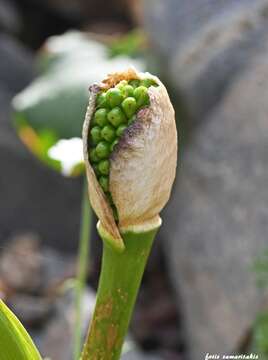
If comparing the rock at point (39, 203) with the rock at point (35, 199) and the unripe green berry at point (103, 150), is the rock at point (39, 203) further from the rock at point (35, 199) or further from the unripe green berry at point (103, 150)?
the unripe green berry at point (103, 150)

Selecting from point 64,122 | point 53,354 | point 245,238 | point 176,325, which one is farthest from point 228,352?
point 64,122

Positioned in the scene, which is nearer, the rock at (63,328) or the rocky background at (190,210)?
the rocky background at (190,210)

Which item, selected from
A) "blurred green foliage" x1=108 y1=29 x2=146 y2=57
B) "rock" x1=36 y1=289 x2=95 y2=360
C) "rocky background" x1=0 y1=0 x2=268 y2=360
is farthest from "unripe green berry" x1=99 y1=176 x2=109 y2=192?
"blurred green foliage" x1=108 y1=29 x2=146 y2=57

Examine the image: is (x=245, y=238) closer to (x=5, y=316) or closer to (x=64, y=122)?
(x=64, y=122)

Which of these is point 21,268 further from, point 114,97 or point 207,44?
point 114,97

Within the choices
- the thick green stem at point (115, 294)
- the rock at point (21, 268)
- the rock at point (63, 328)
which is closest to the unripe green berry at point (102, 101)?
the thick green stem at point (115, 294)

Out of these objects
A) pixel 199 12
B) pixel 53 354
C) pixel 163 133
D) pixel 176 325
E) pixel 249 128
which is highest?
pixel 163 133

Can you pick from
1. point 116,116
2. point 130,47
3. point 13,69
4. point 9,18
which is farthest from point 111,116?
Answer: point 9,18
